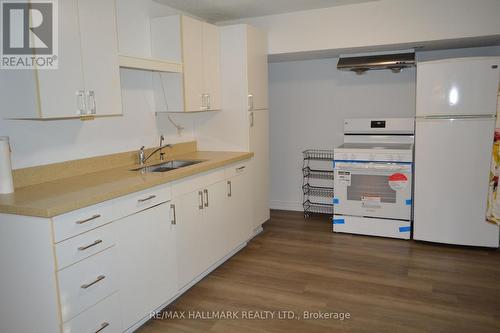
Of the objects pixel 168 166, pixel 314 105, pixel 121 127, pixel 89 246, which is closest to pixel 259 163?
pixel 168 166

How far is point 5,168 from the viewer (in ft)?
Result: 7.21

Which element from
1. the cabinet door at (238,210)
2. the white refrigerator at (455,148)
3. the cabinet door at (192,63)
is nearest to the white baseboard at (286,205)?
the cabinet door at (238,210)

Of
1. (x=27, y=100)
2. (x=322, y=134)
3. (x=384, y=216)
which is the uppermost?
(x=27, y=100)

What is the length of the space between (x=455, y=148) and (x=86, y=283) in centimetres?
339

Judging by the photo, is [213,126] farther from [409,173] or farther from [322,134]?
[409,173]

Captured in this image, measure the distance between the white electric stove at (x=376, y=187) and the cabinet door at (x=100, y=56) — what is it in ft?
8.25

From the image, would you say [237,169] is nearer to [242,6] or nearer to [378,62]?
[242,6]

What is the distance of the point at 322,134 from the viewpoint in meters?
5.08

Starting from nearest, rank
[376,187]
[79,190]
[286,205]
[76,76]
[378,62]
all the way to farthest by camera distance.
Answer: [79,190], [76,76], [376,187], [378,62], [286,205]

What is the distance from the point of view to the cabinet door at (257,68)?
3.97 metres

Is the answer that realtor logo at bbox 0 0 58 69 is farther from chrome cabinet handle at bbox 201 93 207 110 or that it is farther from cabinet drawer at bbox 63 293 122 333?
chrome cabinet handle at bbox 201 93 207 110

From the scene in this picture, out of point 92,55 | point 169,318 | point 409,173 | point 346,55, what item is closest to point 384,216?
point 409,173

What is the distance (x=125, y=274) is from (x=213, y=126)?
7.08 feet

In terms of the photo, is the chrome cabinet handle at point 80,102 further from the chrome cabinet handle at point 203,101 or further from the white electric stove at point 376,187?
the white electric stove at point 376,187
